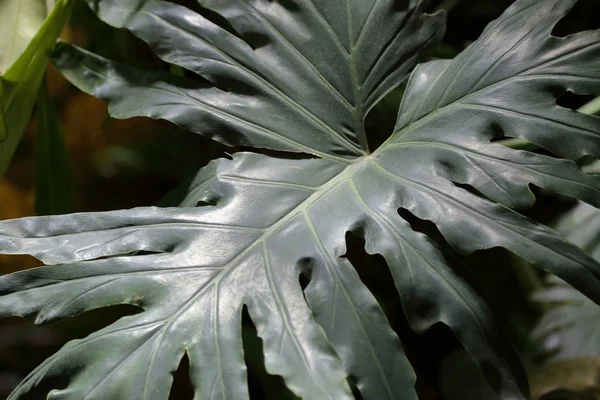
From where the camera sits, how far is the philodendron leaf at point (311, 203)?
28.0 inches

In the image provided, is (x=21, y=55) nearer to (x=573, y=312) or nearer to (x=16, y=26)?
(x=16, y=26)

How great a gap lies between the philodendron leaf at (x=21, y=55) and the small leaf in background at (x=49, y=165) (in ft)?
0.56

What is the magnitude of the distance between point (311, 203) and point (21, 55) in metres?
0.49

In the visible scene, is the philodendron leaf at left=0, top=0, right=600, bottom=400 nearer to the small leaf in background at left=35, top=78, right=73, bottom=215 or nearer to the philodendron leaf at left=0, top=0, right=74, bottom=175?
the philodendron leaf at left=0, top=0, right=74, bottom=175

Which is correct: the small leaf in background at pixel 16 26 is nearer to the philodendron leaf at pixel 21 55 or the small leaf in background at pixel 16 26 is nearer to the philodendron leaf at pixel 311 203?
the philodendron leaf at pixel 21 55

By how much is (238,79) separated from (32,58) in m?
0.32

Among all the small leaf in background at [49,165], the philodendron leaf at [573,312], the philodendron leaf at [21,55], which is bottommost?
the philodendron leaf at [573,312]

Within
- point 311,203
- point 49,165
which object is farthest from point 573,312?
point 49,165

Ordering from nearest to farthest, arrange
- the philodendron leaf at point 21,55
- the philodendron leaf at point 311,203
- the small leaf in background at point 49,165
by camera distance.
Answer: the philodendron leaf at point 311,203
the philodendron leaf at point 21,55
the small leaf in background at point 49,165

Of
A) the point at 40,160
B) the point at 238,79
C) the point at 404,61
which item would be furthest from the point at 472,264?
the point at 40,160

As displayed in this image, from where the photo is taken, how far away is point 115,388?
0.69 meters

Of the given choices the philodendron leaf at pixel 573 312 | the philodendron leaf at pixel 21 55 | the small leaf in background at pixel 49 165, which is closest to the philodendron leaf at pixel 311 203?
the philodendron leaf at pixel 21 55

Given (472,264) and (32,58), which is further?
(472,264)

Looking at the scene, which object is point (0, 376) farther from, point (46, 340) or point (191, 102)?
point (191, 102)
